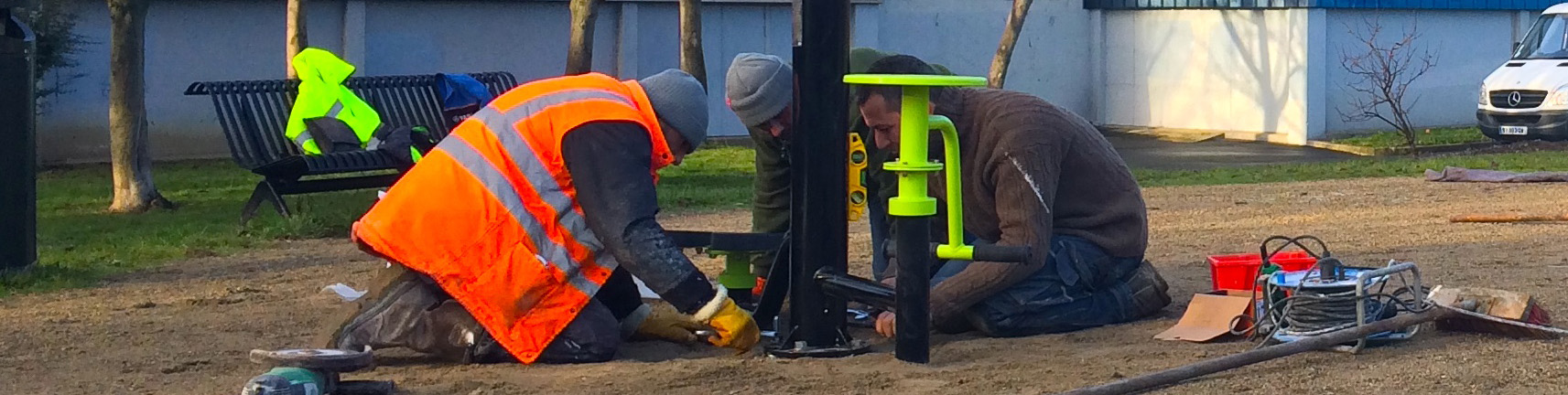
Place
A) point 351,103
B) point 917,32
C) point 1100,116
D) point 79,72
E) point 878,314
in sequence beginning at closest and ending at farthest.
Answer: point 878,314 → point 351,103 → point 79,72 → point 917,32 → point 1100,116

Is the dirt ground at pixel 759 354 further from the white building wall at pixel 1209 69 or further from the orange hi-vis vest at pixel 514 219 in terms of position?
the white building wall at pixel 1209 69

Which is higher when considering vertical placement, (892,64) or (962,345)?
(892,64)

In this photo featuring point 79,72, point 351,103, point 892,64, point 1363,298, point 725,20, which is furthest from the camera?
point 725,20

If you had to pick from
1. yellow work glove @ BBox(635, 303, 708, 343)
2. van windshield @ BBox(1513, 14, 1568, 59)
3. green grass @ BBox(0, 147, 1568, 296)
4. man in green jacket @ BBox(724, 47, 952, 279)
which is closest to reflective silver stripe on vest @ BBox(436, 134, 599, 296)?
yellow work glove @ BBox(635, 303, 708, 343)

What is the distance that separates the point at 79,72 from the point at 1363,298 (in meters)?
14.9

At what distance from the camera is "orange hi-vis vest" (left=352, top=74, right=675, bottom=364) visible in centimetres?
548

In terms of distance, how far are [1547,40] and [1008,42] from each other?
6187mm

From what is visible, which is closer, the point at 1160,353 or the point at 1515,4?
the point at 1160,353

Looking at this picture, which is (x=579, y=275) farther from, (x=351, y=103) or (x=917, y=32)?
(x=917, y=32)

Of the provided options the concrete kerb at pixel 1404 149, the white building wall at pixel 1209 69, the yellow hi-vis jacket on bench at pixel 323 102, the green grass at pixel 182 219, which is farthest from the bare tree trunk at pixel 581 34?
the white building wall at pixel 1209 69

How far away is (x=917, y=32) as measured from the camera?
23734 millimetres

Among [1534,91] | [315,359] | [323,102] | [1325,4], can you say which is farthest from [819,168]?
[1325,4]

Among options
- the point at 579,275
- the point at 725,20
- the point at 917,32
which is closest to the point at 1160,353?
the point at 579,275

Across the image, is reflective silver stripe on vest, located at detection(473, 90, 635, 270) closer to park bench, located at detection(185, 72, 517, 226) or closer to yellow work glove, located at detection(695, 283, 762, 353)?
yellow work glove, located at detection(695, 283, 762, 353)
